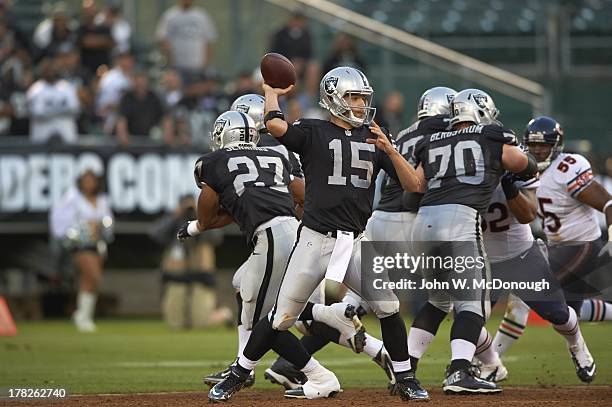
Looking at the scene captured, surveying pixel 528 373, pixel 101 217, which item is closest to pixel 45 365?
pixel 528 373

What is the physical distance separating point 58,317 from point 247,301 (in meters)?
10.8

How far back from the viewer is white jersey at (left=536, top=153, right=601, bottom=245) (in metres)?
9.59

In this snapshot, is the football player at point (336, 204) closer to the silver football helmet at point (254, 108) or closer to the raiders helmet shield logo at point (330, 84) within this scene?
the raiders helmet shield logo at point (330, 84)

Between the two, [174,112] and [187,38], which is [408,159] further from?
[187,38]

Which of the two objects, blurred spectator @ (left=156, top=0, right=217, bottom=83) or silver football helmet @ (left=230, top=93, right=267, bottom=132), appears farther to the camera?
blurred spectator @ (left=156, top=0, right=217, bottom=83)

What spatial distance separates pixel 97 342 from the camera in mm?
13883

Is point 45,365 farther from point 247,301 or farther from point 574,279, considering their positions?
point 574,279

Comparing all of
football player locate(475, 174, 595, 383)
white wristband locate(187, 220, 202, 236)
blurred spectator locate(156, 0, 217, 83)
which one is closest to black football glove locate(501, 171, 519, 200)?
football player locate(475, 174, 595, 383)

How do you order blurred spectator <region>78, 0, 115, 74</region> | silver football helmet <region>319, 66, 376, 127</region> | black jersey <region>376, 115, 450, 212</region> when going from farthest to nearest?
blurred spectator <region>78, 0, 115, 74</region>, black jersey <region>376, 115, 450, 212</region>, silver football helmet <region>319, 66, 376, 127</region>

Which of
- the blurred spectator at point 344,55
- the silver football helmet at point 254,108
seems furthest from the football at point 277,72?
the blurred spectator at point 344,55

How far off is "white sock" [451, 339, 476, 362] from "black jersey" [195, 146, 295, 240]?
138 cm

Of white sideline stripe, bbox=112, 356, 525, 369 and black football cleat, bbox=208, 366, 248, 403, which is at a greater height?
black football cleat, bbox=208, 366, 248, 403

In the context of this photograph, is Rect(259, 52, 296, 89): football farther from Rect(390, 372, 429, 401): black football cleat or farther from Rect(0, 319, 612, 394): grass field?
Rect(0, 319, 612, 394): grass field

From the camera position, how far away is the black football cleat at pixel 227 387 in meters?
7.87
